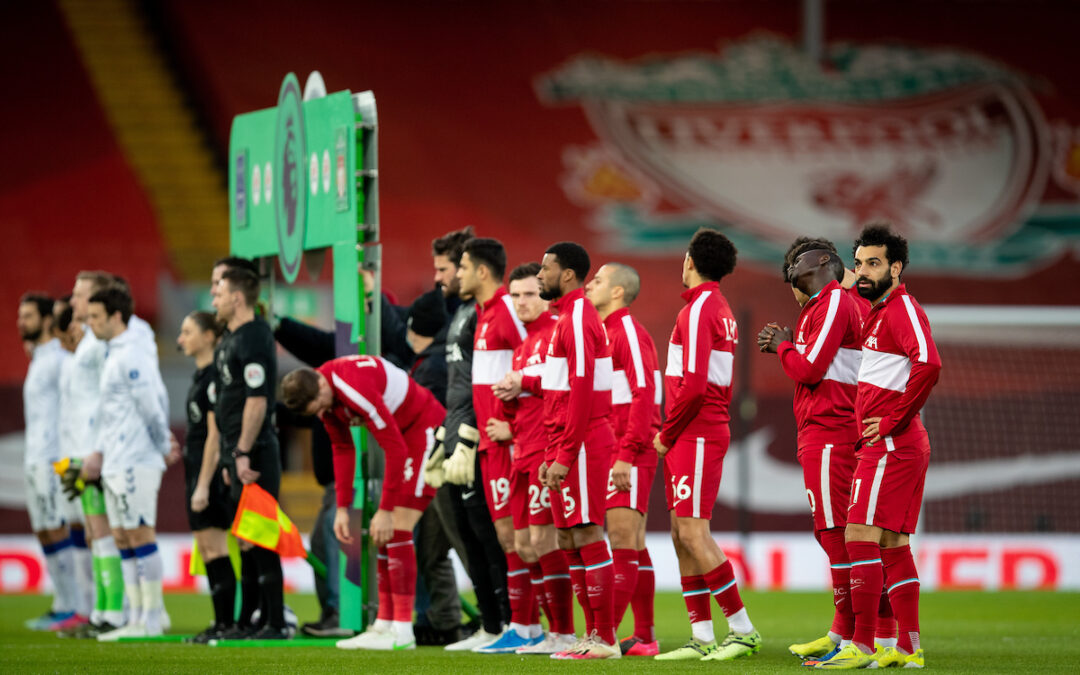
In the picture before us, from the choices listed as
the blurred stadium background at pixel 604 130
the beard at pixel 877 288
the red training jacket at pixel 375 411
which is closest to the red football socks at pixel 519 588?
the red training jacket at pixel 375 411

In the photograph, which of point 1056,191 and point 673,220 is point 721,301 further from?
point 1056,191

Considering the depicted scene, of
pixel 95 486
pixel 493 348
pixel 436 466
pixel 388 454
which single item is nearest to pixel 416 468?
pixel 436 466

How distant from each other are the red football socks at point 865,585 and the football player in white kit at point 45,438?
6.43m

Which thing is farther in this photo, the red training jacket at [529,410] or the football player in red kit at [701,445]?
the red training jacket at [529,410]

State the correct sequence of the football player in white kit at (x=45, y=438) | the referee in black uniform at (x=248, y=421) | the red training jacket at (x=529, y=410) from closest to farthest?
1. the red training jacket at (x=529, y=410)
2. the referee in black uniform at (x=248, y=421)
3. the football player in white kit at (x=45, y=438)

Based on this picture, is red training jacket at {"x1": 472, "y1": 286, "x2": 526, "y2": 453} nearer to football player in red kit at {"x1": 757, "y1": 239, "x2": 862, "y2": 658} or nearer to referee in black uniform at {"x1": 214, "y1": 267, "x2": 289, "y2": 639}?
referee in black uniform at {"x1": 214, "y1": 267, "x2": 289, "y2": 639}

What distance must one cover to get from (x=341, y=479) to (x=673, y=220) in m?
13.8

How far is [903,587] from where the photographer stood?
6621mm

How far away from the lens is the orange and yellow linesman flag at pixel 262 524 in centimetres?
801

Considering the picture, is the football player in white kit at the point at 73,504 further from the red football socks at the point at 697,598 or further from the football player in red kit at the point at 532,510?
the red football socks at the point at 697,598

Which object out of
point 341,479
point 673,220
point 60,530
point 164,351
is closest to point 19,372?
point 164,351

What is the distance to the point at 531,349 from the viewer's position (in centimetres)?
752

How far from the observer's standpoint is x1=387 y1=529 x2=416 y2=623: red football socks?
788cm

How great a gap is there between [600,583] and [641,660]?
1.50 feet
